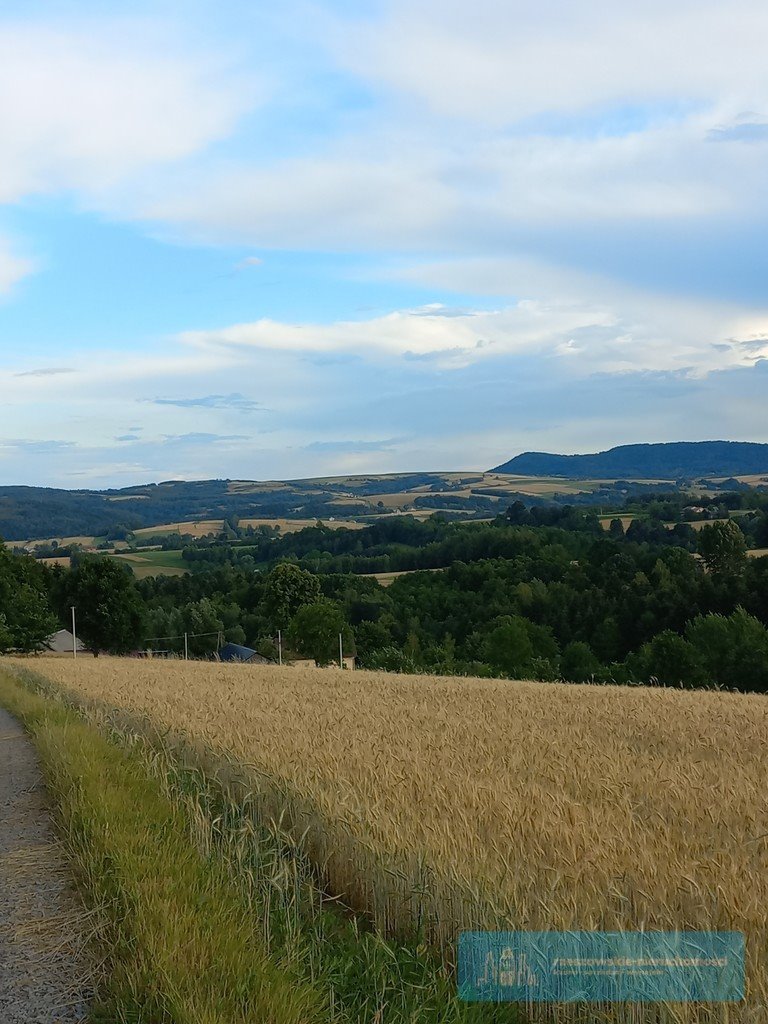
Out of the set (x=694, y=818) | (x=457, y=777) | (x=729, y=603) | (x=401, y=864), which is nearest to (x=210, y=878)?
Answer: (x=401, y=864)

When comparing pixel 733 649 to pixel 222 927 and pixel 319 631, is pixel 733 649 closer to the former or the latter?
pixel 319 631

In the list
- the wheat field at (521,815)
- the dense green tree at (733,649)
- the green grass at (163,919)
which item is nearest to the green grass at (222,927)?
the green grass at (163,919)

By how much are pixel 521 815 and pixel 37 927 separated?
3047mm

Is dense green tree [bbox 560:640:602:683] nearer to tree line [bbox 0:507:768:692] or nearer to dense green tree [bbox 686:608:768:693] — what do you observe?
tree line [bbox 0:507:768:692]

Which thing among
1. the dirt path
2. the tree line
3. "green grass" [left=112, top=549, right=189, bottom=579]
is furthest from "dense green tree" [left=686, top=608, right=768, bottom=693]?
"green grass" [left=112, top=549, right=189, bottom=579]

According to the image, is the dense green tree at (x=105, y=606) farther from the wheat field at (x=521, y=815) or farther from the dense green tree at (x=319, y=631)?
the wheat field at (x=521, y=815)

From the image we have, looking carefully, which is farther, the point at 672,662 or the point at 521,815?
the point at 672,662

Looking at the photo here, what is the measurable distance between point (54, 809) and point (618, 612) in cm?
8665

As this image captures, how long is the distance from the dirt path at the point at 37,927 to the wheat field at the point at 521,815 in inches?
64.8

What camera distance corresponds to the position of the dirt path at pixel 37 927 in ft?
15.8

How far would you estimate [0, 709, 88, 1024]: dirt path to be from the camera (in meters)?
4.82

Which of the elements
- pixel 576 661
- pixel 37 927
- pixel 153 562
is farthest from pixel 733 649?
pixel 153 562

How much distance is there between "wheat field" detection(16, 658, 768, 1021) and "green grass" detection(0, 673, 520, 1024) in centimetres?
29

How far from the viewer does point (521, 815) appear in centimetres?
639
